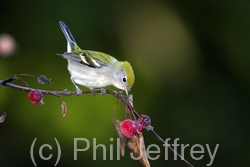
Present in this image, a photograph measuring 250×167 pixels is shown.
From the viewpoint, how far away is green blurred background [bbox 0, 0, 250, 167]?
3.51 meters

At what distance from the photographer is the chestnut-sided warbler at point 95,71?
2.39 m

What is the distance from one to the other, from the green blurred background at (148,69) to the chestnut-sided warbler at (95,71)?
893mm

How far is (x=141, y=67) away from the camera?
3840 mm

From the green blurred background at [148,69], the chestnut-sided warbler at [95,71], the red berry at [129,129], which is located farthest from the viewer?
the green blurred background at [148,69]

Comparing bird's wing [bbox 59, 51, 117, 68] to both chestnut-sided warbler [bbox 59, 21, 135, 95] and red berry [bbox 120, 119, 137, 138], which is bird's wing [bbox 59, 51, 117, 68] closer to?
chestnut-sided warbler [bbox 59, 21, 135, 95]

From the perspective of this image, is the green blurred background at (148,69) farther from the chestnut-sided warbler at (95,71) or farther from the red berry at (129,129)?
the red berry at (129,129)

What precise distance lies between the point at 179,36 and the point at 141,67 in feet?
1.54

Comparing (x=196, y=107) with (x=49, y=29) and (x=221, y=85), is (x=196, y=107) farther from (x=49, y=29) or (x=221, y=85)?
(x=49, y=29)

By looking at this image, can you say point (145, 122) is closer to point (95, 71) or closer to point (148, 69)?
point (95, 71)

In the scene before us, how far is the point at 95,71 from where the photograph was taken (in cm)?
252

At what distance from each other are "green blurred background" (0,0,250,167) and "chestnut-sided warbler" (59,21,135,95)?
89 cm

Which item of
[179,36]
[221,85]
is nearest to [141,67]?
[179,36]

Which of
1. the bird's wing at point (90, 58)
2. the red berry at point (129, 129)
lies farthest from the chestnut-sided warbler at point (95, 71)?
the red berry at point (129, 129)

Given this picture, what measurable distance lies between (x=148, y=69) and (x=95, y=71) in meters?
1.39
